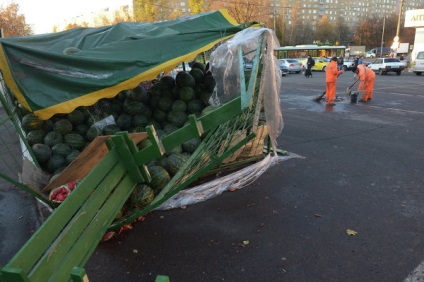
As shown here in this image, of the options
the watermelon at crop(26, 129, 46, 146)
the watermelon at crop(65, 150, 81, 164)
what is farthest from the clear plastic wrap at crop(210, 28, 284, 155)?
the watermelon at crop(26, 129, 46, 146)

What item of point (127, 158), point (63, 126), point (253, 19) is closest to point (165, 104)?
point (63, 126)

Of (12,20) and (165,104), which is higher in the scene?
(12,20)

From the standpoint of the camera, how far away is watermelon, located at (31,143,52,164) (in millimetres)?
4847

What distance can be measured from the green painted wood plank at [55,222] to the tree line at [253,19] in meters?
6.78

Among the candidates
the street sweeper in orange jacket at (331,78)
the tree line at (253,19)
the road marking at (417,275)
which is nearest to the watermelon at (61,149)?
the road marking at (417,275)

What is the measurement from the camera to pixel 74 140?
5.20m

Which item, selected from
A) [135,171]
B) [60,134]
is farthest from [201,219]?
[60,134]

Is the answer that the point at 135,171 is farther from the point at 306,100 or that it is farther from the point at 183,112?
the point at 306,100

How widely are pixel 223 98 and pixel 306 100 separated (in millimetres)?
8955

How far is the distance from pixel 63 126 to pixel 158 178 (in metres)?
2.17

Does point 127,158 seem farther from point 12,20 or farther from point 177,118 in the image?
point 12,20

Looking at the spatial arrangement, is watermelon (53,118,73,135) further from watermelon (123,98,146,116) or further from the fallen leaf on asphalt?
the fallen leaf on asphalt

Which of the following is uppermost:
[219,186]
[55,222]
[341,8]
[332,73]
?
[341,8]

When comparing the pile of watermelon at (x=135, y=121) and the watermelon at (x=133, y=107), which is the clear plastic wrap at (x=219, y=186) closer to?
the pile of watermelon at (x=135, y=121)
